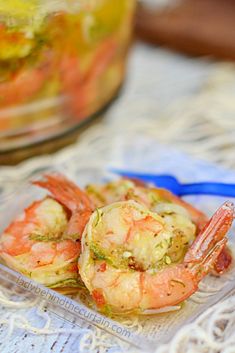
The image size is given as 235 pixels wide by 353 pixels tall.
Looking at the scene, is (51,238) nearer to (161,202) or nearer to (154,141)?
(161,202)

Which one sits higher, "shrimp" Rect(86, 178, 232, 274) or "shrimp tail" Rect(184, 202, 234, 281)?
"shrimp tail" Rect(184, 202, 234, 281)

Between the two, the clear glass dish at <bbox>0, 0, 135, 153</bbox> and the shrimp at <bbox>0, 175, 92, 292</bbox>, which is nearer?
the shrimp at <bbox>0, 175, 92, 292</bbox>

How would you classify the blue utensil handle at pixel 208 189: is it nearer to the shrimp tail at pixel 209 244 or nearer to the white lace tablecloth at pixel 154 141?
the white lace tablecloth at pixel 154 141

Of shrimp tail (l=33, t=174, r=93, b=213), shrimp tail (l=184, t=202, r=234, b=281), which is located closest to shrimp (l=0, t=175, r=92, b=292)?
shrimp tail (l=33, t=174, r=93, b=213)

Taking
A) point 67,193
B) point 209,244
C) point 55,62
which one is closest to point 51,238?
point 67,193

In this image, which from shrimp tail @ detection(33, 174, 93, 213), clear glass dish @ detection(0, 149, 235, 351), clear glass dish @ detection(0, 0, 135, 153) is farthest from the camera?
clear glass dish @ detection(0, 0, 135, 153)

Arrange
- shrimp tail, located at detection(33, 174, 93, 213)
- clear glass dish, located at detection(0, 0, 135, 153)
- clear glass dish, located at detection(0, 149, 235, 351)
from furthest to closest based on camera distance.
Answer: clear glass dish, located at detection(0, 0, 135, 153), shrimp tail, located at detection(33, 174, 93, 213), clear glass dish, located at detection(0, 149, 235, 351)

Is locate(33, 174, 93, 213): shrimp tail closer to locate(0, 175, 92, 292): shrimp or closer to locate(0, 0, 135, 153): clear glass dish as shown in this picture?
locate(0, 175, 92, 292): shrimp

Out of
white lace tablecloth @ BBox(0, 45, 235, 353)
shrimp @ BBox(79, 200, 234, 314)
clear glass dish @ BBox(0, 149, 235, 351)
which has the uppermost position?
shrimp @ BBox(79, 200, 234, 314)
